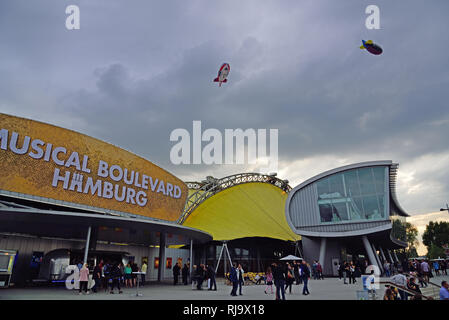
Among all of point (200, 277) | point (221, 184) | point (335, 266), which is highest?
point (221, 184)

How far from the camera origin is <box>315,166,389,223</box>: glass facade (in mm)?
28312

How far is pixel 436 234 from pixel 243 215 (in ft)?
258

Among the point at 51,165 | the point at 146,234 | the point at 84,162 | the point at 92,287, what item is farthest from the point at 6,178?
the point at 146,234

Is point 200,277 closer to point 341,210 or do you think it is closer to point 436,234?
point 341,210

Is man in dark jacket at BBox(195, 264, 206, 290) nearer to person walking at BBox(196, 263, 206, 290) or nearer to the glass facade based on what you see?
person walking at BBox(196, 263, 206, 290)

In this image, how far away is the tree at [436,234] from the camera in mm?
84444

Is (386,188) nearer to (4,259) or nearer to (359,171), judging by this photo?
(359,171)

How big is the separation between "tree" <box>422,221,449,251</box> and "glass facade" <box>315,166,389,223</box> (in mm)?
73261

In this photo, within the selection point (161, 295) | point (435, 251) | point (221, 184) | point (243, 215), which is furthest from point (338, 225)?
point (435, 251)

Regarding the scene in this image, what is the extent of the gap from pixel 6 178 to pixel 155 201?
945 cm

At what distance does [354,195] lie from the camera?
29406mm

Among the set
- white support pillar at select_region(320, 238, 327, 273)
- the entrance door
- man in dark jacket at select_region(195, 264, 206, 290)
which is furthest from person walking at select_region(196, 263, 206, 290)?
the entrance door

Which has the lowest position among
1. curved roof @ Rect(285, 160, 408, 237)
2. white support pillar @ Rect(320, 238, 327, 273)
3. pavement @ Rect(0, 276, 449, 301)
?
pavement @ Rect(0, 276, 449, 301)
